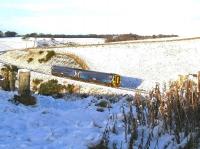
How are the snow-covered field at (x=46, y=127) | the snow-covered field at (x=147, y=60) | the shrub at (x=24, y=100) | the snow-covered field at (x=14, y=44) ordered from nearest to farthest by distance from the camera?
the snow-covered field at (x=46, y=127), the shrub at (x=24, y=100), the snow-covered field at (x=147, y=60), the snow-covered field at (x=14, y=44)

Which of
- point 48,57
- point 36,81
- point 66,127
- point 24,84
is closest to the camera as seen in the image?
point 66,127

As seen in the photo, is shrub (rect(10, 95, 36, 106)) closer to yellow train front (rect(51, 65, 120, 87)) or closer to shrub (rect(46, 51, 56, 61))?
yellow train front (rect(51, 65, 120, 87))

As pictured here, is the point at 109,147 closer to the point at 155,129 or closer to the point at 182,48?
the point at 155,129

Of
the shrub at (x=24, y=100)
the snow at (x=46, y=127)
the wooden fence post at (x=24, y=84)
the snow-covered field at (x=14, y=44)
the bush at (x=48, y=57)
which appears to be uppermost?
the wooden fence post at (x=24, y=84)

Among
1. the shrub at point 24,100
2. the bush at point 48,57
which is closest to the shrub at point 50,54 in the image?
the bush at point 48,57

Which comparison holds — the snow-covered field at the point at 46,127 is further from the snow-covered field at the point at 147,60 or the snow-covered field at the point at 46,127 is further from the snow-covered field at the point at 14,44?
the snow-covered field at the point at 14,44

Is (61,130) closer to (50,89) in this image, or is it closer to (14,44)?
(50,89)

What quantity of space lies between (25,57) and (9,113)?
62.1 metres

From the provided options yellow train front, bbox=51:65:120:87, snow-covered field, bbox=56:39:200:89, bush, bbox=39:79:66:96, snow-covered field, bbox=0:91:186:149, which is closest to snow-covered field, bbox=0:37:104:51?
snow-covered field, bbox=56:39:200:89

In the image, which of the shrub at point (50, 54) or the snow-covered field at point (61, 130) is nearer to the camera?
the snow-covered field at point (61, 130)

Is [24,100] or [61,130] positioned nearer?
[61,130]

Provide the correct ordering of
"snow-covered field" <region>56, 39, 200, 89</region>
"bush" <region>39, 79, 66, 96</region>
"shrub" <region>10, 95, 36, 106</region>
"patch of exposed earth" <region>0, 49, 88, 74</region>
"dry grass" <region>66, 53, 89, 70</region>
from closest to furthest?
"shrub" <region>10, 95, 36, 106</region> < "bush" <region>39, 79, 66, 96</region> < "snow-covered field" <region>56, 39, 200, 89</region> < "dry grass" <region>66, 53, 89, 70</region> < "patch of exposed earth" <region>0, 49, 88, 74</region>

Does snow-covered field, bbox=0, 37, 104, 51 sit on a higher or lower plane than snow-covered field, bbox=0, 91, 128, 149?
lower

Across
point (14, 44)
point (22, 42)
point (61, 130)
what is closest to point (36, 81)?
point (61, 130)
